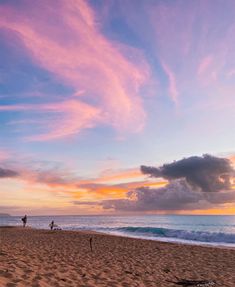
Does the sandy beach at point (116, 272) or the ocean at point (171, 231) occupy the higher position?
the ocean at point (171, 231)

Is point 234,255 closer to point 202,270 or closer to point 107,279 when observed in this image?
point 202,270

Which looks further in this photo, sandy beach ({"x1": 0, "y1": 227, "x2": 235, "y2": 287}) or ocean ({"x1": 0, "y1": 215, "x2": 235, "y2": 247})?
ocean ({"x1": 0, "y1": 215, "x2": 235, "y2": 247})

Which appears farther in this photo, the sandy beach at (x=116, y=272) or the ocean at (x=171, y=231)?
the ocean at (x=171, y=231)

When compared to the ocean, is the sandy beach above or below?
below

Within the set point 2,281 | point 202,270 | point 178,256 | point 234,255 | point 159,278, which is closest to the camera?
point 2,281

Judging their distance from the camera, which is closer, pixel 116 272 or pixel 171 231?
pixel 116 272

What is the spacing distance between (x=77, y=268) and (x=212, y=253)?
12.6 m

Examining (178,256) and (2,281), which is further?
(178,256)

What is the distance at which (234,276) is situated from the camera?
14.3 meters

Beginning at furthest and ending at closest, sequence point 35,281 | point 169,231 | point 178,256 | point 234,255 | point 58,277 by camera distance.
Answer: point 169,231, point 234,255, point 178,256, point 58,277, point 35,281

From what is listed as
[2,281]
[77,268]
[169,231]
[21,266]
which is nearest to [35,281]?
[2,281]

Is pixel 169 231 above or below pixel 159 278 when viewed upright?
above

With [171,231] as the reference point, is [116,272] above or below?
below

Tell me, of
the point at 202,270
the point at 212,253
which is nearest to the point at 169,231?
the point at 212,253
